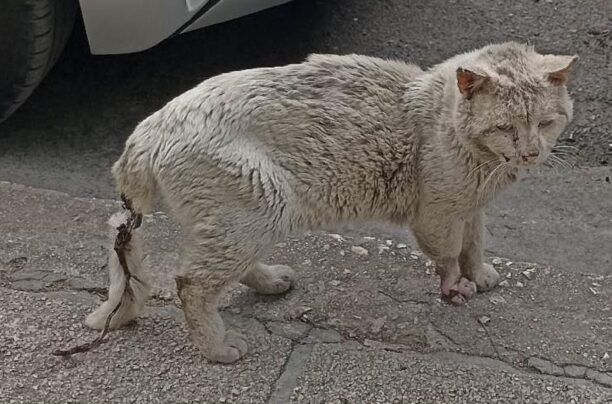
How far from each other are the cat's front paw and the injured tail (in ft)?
4.20

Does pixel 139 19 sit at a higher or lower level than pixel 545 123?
higher

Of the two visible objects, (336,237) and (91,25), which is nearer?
(336,237)

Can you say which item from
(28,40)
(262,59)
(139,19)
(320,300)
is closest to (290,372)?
(320,300)

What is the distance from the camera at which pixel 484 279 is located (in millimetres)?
3502

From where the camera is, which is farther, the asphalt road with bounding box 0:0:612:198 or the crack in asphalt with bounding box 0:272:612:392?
the asphalt road with bounding box 0:0:612:198

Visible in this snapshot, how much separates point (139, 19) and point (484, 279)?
6.44 ft

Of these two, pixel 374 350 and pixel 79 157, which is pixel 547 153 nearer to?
pixel 374 350

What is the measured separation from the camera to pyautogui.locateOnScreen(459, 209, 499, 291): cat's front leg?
3.47 metres

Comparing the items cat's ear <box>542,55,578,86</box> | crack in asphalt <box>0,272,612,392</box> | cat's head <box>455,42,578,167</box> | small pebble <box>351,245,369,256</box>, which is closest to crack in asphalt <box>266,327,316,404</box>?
crack in asphalt <box>0,272,612,392</box>

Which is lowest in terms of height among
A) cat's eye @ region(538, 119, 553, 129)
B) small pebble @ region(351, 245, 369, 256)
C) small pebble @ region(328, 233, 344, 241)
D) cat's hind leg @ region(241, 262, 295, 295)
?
small pebble @ region(351, 245, 369, 256)

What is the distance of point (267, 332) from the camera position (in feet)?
10.9

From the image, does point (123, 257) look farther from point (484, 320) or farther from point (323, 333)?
point (484, 320)

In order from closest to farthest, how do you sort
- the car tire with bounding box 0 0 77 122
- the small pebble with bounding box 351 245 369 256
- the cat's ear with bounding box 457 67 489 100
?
the cat's ear with bounding box 457 67 489 100, the small pebble with bounding box 351 245 369 256, the car tire with bounding box 0 0 77 122

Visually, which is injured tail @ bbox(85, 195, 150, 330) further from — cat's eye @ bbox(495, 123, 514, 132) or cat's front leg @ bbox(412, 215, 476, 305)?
cat's eye @ bbox(495, 123, 514, 132)
